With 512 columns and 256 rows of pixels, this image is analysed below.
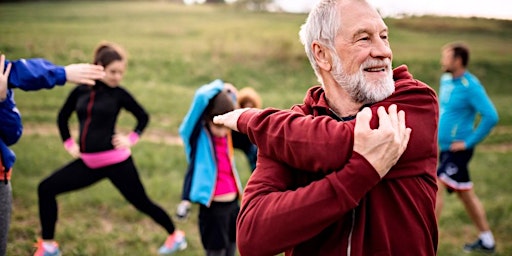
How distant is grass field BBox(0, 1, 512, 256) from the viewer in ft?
20.7

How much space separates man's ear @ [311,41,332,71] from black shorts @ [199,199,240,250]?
2513 mm

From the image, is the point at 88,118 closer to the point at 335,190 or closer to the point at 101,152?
the point at 101,152

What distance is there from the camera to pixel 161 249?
5.41 meters

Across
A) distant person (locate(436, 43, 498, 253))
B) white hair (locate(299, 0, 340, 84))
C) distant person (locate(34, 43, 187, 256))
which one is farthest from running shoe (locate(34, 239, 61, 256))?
distant person (locate(436, 43, 498, 253))

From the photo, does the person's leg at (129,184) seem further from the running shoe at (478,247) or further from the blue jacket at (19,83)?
the running shoe at (478,247)

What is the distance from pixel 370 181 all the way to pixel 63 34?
77.4ft

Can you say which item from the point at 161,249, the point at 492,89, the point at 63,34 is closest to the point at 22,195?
the point at 161,249

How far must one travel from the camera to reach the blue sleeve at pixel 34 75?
9.68 feet

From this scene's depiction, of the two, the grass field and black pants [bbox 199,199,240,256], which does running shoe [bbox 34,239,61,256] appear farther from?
black pants [bbox 199,199,240,256]

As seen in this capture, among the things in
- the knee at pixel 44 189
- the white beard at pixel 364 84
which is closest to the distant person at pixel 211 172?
the knee at pixel 44 189

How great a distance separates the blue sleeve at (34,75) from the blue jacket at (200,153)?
1.40 m

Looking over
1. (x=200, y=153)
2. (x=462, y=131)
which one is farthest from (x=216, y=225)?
(x=462, y=131)

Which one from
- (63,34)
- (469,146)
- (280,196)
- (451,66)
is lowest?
(63,34)

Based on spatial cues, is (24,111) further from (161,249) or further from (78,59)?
(161,249)
